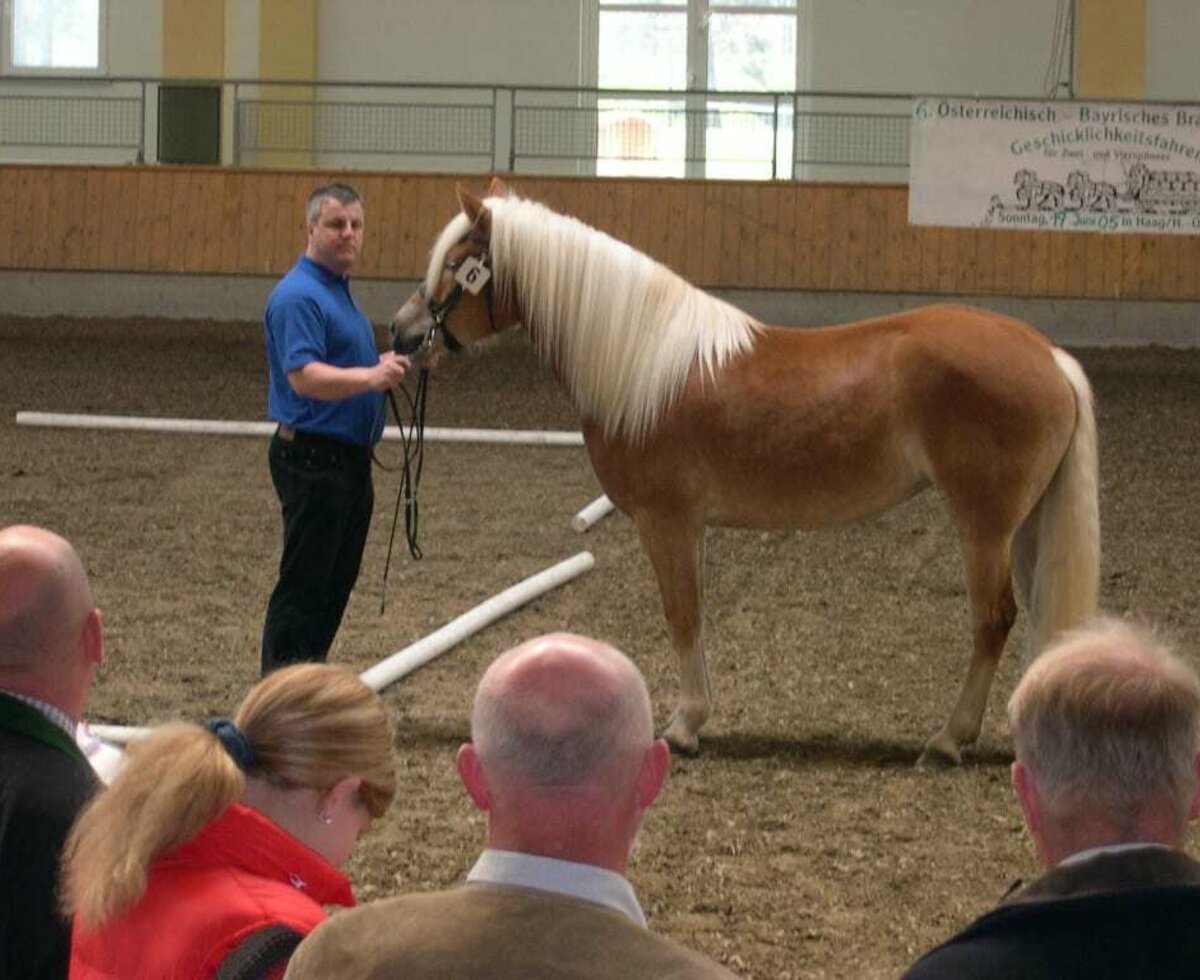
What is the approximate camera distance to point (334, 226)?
20.7 ft

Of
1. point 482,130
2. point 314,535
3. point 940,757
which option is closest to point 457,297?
point 314,535

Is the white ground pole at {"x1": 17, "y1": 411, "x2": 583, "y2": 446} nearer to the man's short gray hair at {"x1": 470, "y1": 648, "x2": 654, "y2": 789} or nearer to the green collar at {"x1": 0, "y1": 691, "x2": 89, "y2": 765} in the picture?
the green collar at {"x1": 0, "y1": 691, "x2": 89, "y2": 765}

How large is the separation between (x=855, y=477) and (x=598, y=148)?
49.1 feet

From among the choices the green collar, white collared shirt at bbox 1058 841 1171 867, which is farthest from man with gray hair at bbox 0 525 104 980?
white collared shirt at bbox 1058 841 1171 867

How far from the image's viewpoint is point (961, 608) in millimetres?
8844

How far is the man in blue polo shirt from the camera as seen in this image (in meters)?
6.28

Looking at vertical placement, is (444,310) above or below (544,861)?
above

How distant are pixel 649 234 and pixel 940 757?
1204 centimetres

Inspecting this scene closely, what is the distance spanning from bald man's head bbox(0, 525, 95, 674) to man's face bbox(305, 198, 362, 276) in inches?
141

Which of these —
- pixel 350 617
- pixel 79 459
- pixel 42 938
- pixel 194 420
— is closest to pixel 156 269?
pixel 194 420

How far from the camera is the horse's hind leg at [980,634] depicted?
20.9ft

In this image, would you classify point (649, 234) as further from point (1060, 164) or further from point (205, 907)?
point (205, 907)

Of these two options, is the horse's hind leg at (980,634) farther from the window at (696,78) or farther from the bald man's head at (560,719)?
the window at (696,78)

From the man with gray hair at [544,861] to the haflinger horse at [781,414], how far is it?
4310 millimetres
